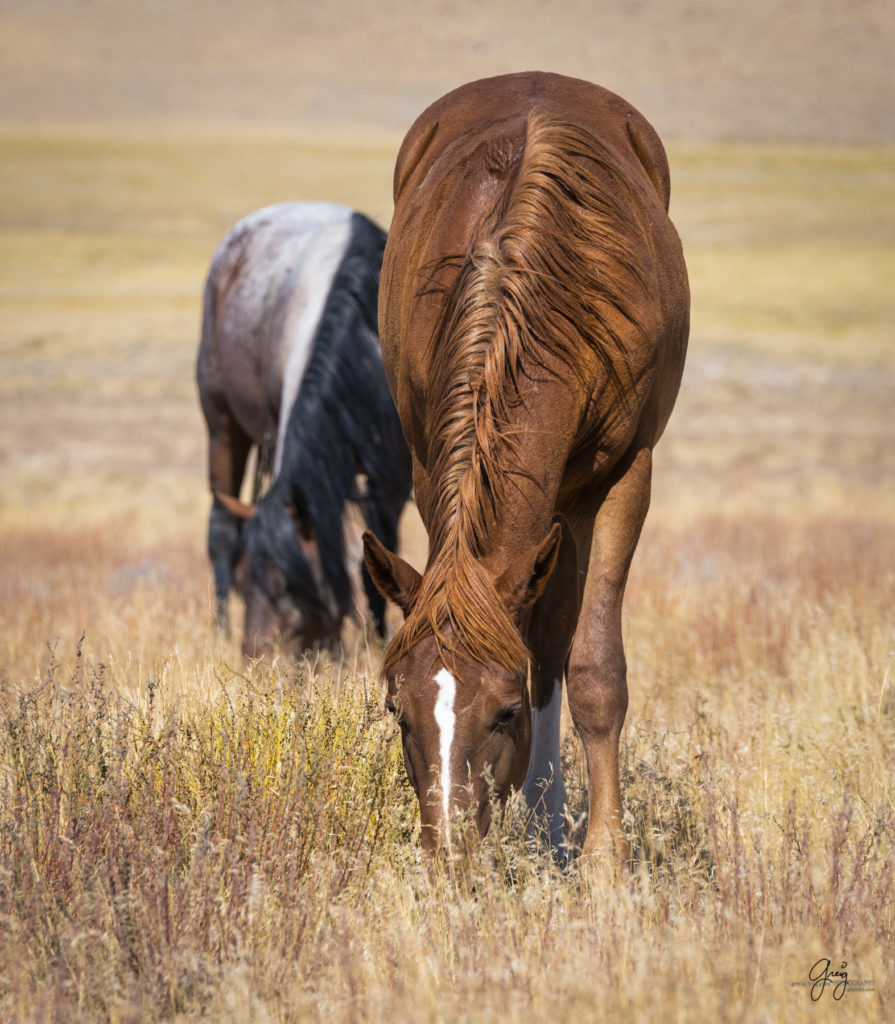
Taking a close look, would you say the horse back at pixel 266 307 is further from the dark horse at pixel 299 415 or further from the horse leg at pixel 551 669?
the horse leg at pixel 551 669

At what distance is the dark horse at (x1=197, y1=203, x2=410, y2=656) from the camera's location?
532 centimetres

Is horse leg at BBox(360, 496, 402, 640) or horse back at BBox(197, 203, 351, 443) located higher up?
horse back at BBox(197, 203, 351, 443)

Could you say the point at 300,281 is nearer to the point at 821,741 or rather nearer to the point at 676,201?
the point at 821,741

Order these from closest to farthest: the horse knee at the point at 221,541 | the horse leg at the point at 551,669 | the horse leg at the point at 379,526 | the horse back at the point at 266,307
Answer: the horse leg at the point at 551,669 → the horse leg at the point at 379,526 → the horse back at the point at 266,307 → the horse knee at the point at 221,541

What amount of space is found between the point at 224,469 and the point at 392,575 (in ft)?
17.1

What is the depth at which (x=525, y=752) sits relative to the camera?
2.84 metres

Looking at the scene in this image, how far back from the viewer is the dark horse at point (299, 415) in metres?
5.32

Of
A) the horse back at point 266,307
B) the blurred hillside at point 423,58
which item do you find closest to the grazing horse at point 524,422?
the horse back at point 266,307

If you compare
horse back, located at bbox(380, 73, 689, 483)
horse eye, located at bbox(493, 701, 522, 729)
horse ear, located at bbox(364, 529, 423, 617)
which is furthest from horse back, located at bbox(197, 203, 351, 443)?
horse eye, located at bbox(493, 701, 522, 729)

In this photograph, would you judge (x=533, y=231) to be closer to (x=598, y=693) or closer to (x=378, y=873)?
(x=598, y=693)

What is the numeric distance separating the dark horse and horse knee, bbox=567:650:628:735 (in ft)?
7.08

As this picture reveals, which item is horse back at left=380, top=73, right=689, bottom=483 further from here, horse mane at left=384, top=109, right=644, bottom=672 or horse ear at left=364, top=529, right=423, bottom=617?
horse ear at left=364, top=529, right=423, bottom=617

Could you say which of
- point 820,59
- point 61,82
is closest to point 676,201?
point 820,59

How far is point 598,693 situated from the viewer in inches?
129
